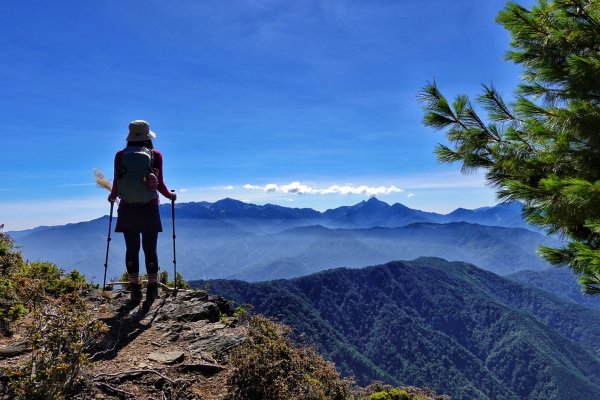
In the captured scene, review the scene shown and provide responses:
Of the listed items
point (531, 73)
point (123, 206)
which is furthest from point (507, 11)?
Result: point (123, 206)

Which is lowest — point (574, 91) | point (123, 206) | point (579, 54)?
point (123, 206)

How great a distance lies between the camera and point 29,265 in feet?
33.4

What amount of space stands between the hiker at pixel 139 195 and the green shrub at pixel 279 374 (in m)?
3.83

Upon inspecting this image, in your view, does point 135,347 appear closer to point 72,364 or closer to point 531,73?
point 72,364

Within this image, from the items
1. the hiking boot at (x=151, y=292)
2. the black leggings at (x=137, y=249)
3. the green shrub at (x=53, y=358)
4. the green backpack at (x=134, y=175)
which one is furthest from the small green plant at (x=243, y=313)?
the green shrub at (x=53, y=358)

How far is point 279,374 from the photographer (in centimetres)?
570

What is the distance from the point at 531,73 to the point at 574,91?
5.60 feet

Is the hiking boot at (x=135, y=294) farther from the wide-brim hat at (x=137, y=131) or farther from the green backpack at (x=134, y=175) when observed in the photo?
the wide-brim hat at (x=137, y=131)

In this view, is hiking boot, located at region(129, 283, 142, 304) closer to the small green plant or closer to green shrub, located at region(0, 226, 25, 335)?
green shrub, located at region(0, 226, 25, 335)


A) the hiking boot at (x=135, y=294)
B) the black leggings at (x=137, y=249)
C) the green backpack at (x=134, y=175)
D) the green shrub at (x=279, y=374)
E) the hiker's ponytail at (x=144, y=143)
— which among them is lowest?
the green shrub at (x=279, y=374)

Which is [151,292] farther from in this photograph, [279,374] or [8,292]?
[279,374]

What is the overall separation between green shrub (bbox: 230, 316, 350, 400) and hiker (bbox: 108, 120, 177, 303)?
12.6 ft

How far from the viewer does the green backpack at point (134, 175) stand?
8711 mm

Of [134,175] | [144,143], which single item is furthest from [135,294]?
[144,143]
